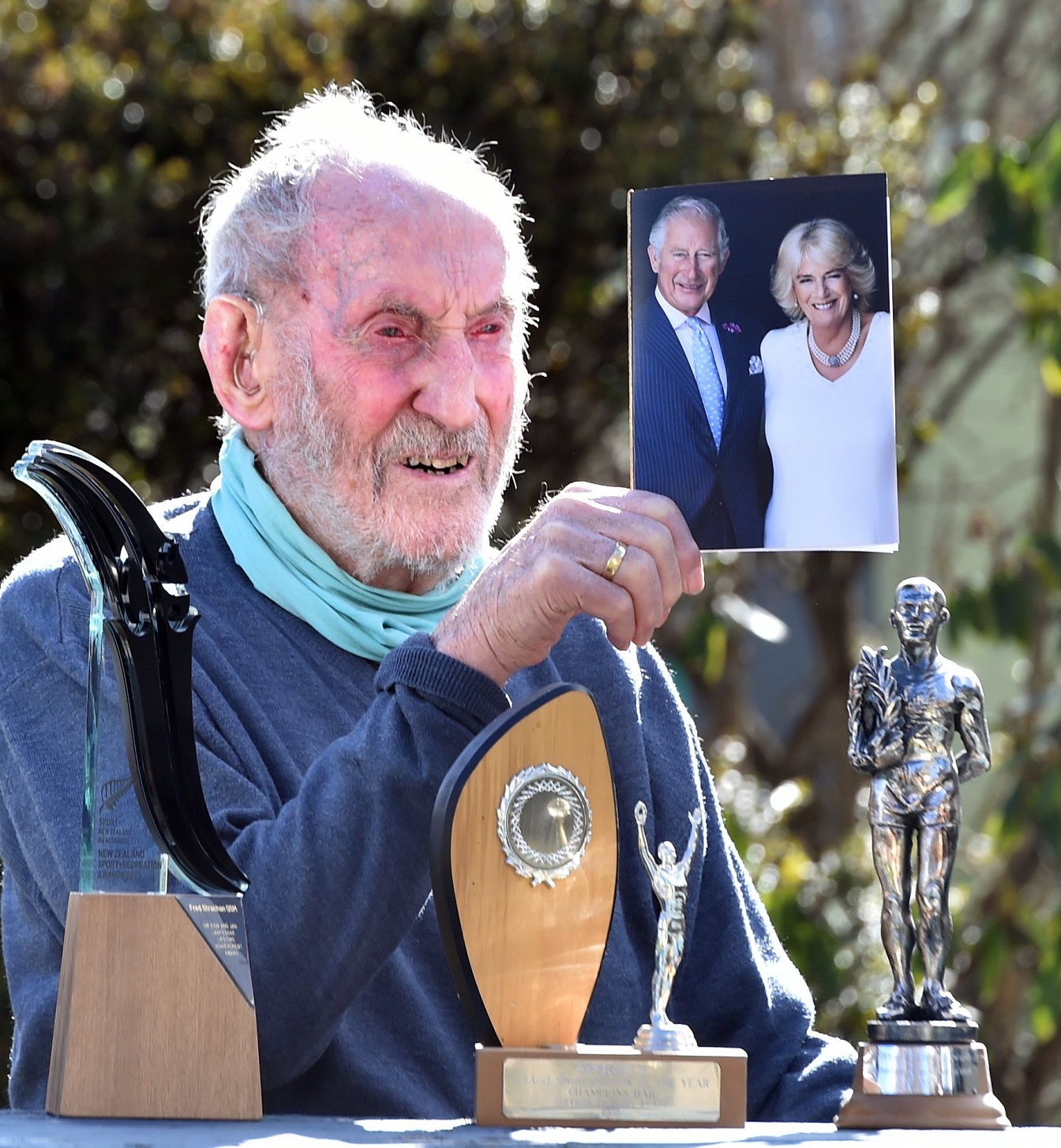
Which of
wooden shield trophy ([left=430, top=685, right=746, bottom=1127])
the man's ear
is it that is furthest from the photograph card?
the man's ear

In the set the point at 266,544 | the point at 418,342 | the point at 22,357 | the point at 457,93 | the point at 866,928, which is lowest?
the point at 866,928

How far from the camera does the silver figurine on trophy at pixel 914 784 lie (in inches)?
64.7

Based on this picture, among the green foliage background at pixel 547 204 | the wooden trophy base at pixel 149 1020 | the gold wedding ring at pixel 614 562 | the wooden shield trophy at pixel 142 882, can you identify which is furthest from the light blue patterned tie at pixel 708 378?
the green foliage background at pixel 547 204

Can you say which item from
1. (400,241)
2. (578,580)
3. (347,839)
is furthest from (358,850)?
(400,241)

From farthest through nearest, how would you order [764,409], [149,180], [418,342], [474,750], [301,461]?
1. [149,180]
2. [301,461]
3. [418,342]
4. [764,409]
5. [474,750]

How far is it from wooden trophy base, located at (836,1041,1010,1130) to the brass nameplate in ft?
0.45

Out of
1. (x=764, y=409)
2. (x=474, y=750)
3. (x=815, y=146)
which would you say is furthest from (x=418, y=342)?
(x=815, y=146)

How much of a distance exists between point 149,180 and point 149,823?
4337mm

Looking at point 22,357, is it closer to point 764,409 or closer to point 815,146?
point 815,146

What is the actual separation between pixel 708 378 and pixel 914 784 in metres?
0.43

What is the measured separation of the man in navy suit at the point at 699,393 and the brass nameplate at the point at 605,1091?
0.50 meters

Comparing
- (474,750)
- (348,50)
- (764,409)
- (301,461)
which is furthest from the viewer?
(348,50)

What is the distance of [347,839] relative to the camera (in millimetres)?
1776

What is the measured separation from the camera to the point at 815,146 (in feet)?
21.2
